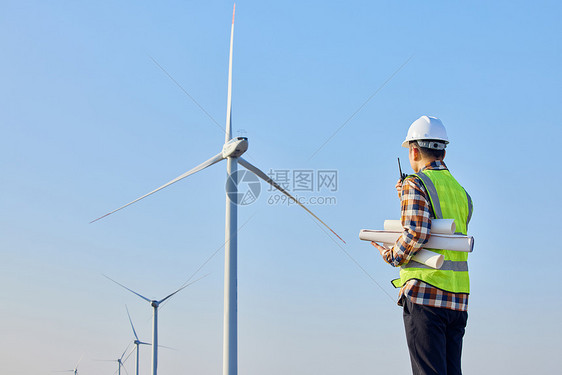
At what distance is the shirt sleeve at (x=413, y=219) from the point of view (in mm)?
6191

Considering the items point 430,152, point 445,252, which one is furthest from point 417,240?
point 430,152

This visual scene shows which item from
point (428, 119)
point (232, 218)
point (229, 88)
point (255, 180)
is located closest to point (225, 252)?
point (232, 218)

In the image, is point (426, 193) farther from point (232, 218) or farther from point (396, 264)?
point (232, 218)

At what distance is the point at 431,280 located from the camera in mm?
6238

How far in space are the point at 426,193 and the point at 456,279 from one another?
895 millimetres

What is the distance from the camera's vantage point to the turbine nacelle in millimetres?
27734

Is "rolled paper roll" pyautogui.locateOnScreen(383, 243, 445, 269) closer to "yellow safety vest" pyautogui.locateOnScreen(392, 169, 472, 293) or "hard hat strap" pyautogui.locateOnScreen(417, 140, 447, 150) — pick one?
"yellow safety vest" pyautogui.locateOnScreen(392, 169, 472, 293)

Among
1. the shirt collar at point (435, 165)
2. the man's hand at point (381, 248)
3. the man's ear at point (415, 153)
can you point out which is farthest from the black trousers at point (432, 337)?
the man's ear at point (415, 153)

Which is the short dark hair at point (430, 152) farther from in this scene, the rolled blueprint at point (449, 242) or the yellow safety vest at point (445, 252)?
the rolled blueprint at point (449, 242)

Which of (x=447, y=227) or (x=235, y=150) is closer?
(x=447, y=227)

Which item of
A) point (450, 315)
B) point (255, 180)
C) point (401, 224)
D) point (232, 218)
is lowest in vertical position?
point (450, 315)

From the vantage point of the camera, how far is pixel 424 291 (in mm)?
6207

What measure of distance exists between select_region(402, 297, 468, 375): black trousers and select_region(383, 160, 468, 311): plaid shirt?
77 mm

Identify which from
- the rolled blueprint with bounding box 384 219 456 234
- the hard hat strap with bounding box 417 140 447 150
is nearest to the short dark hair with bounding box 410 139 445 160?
the hard hat strap with bounding box 417 140 447 150
